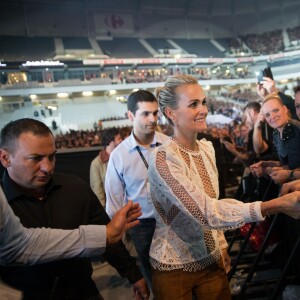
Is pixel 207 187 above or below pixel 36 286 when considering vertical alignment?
above

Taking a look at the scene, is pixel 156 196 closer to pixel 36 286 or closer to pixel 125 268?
pixel 125 268

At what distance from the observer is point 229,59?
27.3 metres

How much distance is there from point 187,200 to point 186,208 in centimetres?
3

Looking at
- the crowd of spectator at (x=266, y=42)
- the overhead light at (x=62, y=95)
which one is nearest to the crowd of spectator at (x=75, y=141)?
the overhead light at (x=62, y=95)

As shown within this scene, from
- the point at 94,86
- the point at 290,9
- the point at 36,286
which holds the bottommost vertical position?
the point at 36,286

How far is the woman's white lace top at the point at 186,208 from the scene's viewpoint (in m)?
1.26

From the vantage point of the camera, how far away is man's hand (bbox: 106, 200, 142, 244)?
1.24 metres

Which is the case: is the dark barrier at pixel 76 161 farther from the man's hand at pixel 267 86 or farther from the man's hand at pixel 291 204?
the man's hand at pixel 291 204

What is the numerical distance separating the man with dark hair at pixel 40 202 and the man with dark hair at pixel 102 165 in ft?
7.61

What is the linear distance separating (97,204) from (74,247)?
417 mm

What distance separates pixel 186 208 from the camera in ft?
4.21

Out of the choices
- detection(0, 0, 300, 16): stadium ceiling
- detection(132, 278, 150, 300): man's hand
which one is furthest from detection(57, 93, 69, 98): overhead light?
detection(132, 278, 150, 300): man's hand

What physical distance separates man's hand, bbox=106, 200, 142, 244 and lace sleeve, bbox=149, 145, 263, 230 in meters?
0.16

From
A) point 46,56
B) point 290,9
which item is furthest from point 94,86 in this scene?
point 290,9
